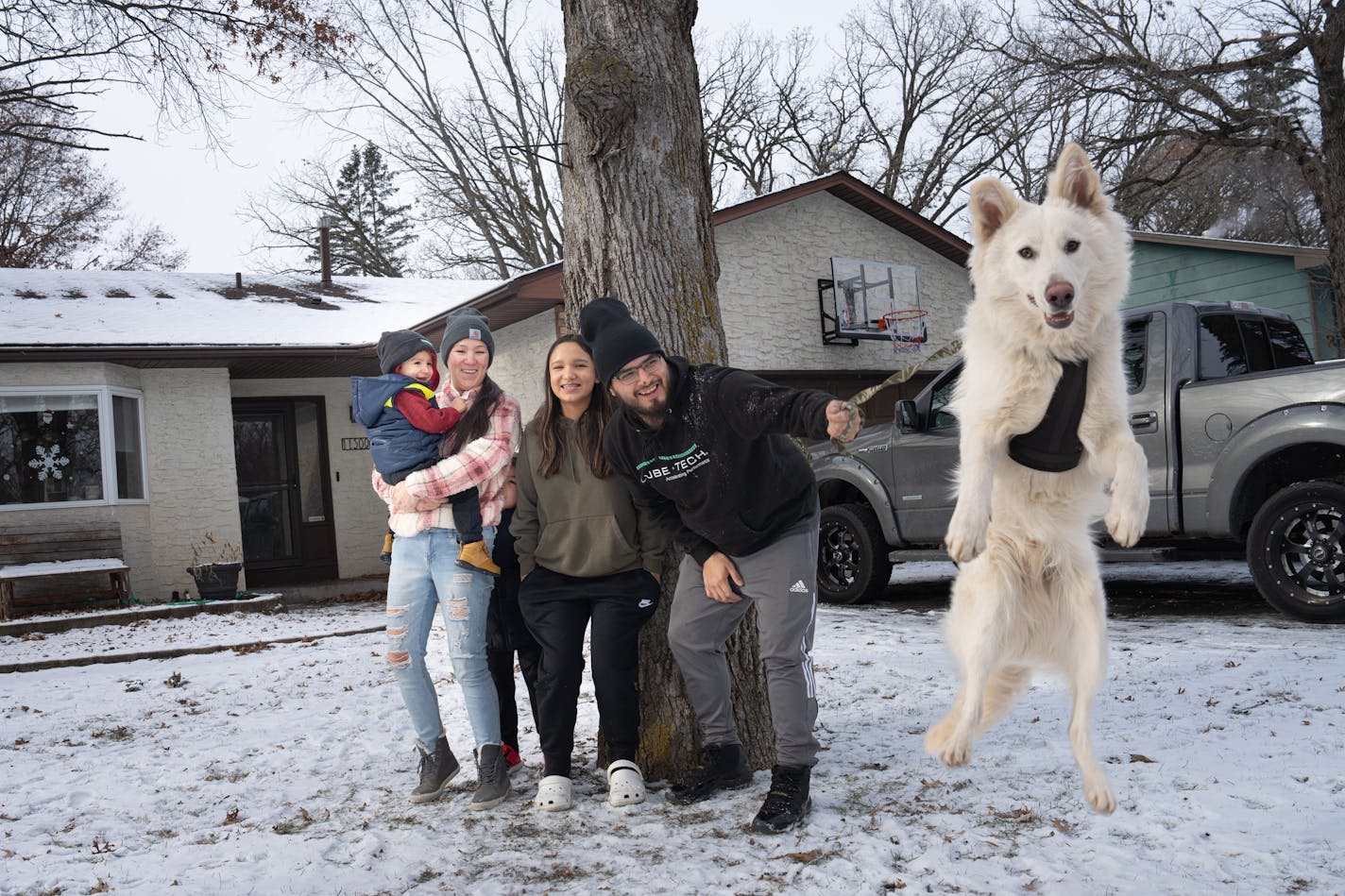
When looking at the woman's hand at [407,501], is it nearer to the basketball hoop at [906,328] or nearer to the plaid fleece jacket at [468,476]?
the plaid fleece jacket at [468,476]

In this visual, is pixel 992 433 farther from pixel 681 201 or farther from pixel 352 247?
pixel 352 247

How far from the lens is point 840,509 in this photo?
8820 millimetres

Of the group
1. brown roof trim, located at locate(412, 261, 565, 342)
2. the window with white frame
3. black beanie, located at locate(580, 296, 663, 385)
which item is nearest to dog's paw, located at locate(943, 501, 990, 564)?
black beanie, located at locate(580, 296, 663, 385)

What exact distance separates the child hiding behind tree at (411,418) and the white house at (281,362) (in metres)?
8.02

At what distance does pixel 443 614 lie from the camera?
13.8 feet

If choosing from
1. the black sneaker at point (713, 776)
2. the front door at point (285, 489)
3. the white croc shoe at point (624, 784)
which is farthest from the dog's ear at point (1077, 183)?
the front door at point (285, 489)

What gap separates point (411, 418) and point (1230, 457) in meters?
4.86

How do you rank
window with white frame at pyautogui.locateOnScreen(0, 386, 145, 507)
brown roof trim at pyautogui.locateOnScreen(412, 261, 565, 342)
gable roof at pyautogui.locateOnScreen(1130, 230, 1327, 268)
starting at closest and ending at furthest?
brown roof trim at pyautogui.locateOnScreen(412, 261, 565, 342) < window with white frame at pyautogui.locateOnScreen(0, 386, 145, 507) < gable roof at pyautogui.locateOnScreen(1130, 230, 1327, 268)

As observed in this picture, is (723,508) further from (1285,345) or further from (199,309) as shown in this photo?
(199,309)

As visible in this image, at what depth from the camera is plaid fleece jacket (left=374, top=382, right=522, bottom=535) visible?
3.99 meters

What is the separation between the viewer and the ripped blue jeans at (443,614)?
4.18 m

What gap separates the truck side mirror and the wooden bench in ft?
38.8

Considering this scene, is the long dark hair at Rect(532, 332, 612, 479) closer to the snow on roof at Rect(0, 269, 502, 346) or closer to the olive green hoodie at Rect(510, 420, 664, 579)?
the olive green hoodie at Rect(510, 420, 664, 579)

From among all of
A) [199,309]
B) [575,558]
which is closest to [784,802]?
[575,558]
